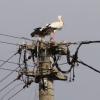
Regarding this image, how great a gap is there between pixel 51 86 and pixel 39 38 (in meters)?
2.48

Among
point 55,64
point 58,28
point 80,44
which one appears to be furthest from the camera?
point 58,28

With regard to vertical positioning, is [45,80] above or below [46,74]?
below

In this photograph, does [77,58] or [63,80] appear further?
[63,80]

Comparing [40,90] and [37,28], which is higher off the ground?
[37,28]

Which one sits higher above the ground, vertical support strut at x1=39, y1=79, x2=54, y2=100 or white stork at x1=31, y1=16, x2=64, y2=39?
white stork at x1=31, y1=16, x2=64, y2=39

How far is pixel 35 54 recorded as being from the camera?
37.3m

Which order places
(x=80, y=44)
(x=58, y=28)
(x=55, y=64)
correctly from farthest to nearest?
1. (x=58, y=28)
2. (x=55, y=64)
3. (x=80, y=44)

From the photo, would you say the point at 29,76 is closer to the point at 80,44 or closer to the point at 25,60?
the point at 25,60

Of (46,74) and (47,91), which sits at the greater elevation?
(46,74)

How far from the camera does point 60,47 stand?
36625 millimetres

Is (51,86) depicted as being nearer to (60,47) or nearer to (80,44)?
(60,47)

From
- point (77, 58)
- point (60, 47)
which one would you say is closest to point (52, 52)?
point (60, 47)

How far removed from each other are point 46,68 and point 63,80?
1.22 meters

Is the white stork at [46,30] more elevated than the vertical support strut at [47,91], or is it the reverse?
the white stork at [46,30]
